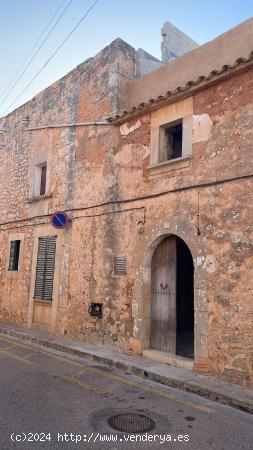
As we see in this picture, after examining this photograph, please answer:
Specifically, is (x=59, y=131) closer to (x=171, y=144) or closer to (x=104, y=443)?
(x=171, y=144)

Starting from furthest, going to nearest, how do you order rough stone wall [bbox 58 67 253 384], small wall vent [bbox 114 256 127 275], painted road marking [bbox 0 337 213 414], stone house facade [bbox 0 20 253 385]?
small wall vent [bbox 114 256 127 275] < stone house facade [bbox 0 20 253 385] < rough stone wall [bbox 58 67 253 384] < painted road marking [bbox 0 337 213 414]

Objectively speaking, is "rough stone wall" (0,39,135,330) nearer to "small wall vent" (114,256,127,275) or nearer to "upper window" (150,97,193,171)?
→ "upper window" (150,97,193,171)

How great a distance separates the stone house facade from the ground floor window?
54 mm

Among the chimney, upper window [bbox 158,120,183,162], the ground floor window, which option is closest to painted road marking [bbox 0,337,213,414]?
the ground floor window

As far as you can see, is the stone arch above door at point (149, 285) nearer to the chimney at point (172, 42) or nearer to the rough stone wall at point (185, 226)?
the rough stone wall at point (185, 226)

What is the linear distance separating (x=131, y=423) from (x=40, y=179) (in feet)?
29.3

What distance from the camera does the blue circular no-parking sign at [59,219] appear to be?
29.9 ft

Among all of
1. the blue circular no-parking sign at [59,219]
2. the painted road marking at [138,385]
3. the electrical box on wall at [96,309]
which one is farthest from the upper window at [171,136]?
the painted road marking at [138,385]

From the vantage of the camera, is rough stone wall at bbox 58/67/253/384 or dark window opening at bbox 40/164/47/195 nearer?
rough stone wall at bbox 58/67/253/384

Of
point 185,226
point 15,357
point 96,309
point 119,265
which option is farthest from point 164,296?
point 15,357

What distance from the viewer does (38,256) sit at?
10555 mm

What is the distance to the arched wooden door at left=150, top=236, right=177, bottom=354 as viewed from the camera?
714 cm

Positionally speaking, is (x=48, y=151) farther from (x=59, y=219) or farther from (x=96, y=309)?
(x=96, y=309)

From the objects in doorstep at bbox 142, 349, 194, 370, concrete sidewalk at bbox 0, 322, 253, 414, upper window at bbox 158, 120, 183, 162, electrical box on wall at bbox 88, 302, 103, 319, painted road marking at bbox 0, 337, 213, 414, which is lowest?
painted road marking at bbox 0, 337, 213, 414
